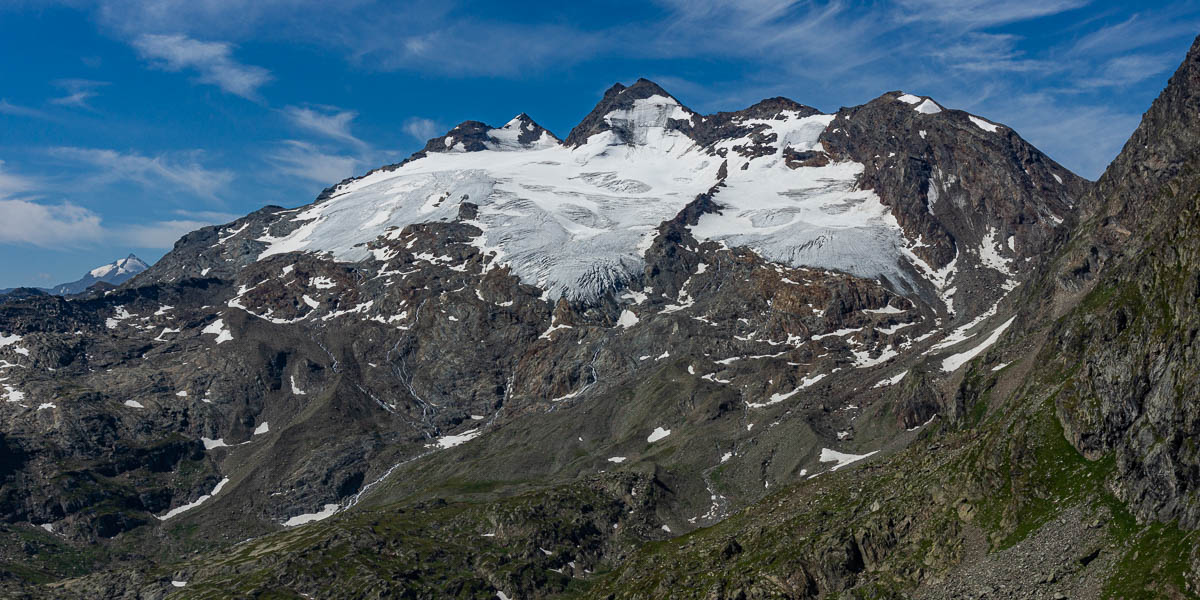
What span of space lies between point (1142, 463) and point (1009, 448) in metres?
20.3

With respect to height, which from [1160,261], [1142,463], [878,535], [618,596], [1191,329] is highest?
[1160,261]

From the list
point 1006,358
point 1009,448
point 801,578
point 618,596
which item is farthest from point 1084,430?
point 1006,358

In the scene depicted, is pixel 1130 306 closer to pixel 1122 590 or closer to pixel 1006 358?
pixel 1122 590

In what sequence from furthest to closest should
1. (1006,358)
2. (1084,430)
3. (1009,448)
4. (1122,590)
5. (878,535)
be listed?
(1006,358) < (878,535) < (1009,448) < (1084,430) < (1122,590)

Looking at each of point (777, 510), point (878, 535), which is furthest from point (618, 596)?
point (878, 535)

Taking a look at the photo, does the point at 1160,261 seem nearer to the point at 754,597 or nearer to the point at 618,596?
the point at 754,597

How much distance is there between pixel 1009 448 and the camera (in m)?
107

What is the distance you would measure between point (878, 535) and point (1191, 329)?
142ft

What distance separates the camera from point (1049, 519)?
305 feet

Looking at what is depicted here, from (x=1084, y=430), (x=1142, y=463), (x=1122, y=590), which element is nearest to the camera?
(x=1122, y=590)

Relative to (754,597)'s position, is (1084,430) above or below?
above

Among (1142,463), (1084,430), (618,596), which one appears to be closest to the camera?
(1142,463)

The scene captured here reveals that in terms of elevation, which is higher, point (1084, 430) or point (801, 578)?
point (1084, 430)

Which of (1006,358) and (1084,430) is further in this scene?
(1006,358)
